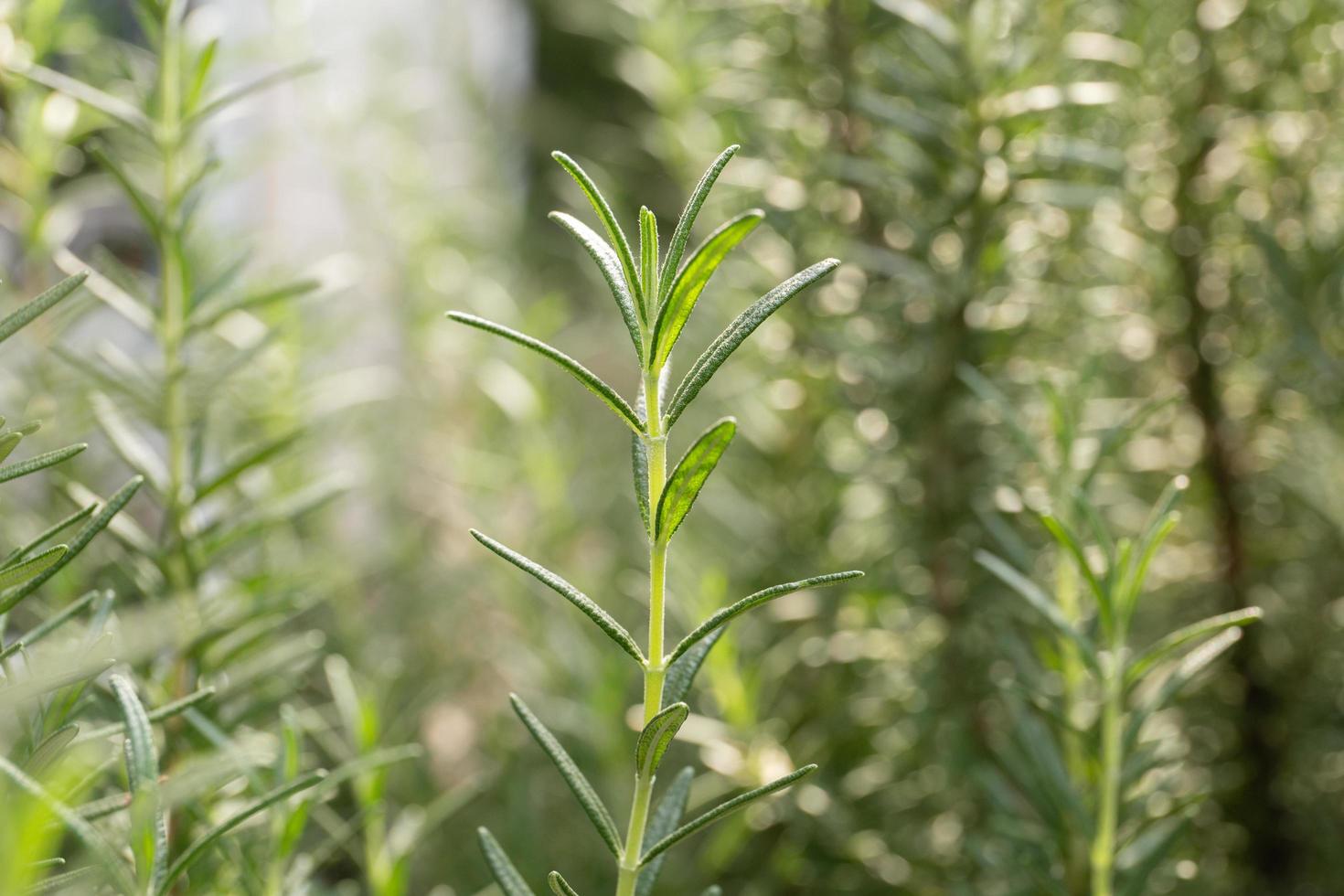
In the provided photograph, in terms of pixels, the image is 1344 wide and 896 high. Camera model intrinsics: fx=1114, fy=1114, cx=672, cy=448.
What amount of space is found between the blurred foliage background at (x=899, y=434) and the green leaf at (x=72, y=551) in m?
0.10

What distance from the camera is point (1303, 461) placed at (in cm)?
42

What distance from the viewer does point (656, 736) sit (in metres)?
0.19

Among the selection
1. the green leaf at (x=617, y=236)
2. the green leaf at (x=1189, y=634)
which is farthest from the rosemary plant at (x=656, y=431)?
the green leaf at (x=1189, y=634)

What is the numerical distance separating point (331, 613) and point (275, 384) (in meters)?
0.12

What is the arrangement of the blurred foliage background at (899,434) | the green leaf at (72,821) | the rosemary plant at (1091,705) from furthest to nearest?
the blurred foliage background at (899,434)
the rosemary plant at (1091,705)
the green leaf at (72,821)

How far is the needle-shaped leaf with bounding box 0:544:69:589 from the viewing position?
188 millimetres

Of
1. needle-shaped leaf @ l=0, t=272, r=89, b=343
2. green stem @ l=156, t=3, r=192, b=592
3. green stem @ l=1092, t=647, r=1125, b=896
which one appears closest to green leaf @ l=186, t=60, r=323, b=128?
green stem @ l=156, t=3, r=192, b=592

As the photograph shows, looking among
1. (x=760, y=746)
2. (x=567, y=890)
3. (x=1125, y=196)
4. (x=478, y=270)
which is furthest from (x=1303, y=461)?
(x=478, y=270)

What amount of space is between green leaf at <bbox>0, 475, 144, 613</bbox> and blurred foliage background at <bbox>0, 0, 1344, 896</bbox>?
0.10 metres

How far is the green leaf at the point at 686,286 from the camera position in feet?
0.62

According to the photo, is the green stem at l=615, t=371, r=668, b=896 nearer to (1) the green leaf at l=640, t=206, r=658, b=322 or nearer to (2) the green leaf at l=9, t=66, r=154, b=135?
(1) the green leaf at l=640, t=206, r=658, b=322

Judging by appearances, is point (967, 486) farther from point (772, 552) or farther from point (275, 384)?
point (275, 384)

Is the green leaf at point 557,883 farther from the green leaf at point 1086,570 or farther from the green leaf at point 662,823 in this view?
the green leaf at point 1086,570

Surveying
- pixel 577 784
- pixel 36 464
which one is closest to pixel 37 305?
pixel 36 464
